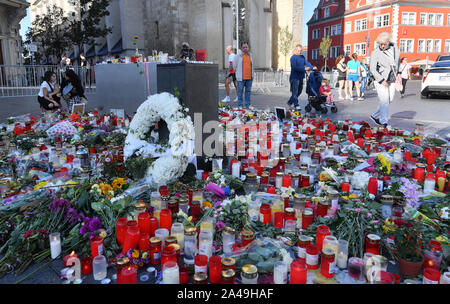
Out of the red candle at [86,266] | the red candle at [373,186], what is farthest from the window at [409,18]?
the red candle at [86,266]

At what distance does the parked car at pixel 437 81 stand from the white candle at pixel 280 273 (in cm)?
1398

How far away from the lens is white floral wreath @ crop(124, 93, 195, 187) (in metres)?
4.15

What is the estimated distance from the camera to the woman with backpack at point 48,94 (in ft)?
30.8

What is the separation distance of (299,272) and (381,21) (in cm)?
4333

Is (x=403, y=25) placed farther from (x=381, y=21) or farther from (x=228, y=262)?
(x=228, y=262)

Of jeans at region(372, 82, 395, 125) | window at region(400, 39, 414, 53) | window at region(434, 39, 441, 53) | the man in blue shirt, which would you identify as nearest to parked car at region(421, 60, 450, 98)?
the man in blue shirt

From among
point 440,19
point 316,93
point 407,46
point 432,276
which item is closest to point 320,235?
point 432,276

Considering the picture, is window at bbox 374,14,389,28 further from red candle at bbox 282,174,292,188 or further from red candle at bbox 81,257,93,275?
red candle at bbox 81,257,93,275

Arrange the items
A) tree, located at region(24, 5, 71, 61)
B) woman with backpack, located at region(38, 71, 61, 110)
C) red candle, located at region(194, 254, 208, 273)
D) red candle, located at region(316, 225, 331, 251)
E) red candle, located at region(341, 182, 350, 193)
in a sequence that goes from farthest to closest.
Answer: tree, located at region(24, 5, 71, 61) < woman with backpack, located at region(38, 71, 61, 110) < red candle, located at region(341, 182, 350, 193) < red candle, located at region(316, 225, 331, 251) < red candle, located at region(194, 254, 208, 273)

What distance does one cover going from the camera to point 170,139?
14.1ft

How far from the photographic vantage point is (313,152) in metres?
5.28

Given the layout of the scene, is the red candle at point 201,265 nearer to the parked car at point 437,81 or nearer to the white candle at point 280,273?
the white candle at point 280,273

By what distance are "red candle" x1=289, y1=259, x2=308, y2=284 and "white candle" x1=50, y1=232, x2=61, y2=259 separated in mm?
1879
